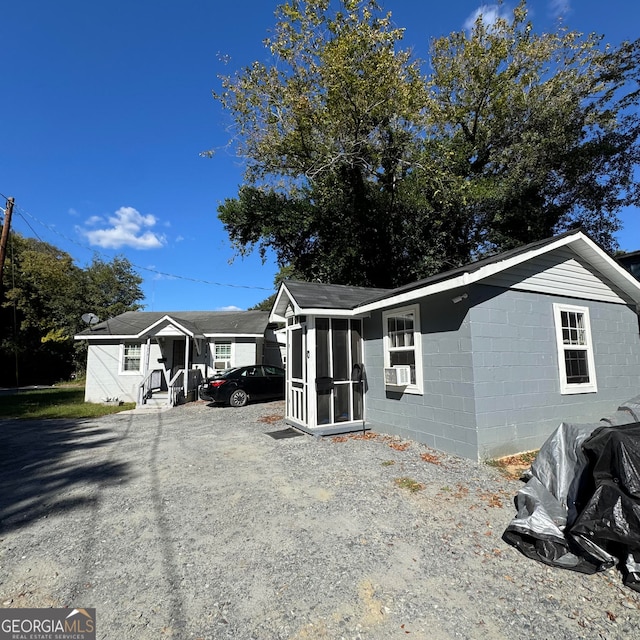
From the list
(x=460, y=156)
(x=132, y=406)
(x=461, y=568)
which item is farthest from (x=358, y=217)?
(x=461, y=568)

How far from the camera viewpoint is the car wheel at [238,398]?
12.4 metres

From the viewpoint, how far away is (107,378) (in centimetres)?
1523

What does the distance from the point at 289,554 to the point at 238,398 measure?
974cm

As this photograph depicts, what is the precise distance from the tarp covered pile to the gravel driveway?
0.49 ft

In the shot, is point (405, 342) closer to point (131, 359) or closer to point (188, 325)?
point (188, 325)

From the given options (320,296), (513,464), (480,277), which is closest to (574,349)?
(513,464)

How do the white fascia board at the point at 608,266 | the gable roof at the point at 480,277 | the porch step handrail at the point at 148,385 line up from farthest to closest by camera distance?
the porch step handrail at the point at 148,385
the white fascia board at the point at 608,266
the gable roof at the point at 480,277

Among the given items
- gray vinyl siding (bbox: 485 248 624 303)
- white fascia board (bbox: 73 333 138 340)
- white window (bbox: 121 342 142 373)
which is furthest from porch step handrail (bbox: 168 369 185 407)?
gray vinyl siding (bbox: 485 248 624 303)

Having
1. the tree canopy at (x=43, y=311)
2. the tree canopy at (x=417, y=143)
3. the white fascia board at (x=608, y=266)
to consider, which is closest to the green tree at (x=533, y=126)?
the tree canopy at (x=417, y=143)

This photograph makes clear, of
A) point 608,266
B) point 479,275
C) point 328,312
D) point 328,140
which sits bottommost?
point 328,312

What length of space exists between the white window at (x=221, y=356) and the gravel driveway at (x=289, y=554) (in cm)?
943

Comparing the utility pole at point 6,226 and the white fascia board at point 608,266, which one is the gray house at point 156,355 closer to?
the utility pole at point 6,226

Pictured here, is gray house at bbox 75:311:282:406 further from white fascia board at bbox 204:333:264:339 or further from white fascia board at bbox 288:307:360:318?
white fascia board at bbox 288:307:360:318

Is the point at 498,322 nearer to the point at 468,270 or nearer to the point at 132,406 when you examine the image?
the point at 468,270
